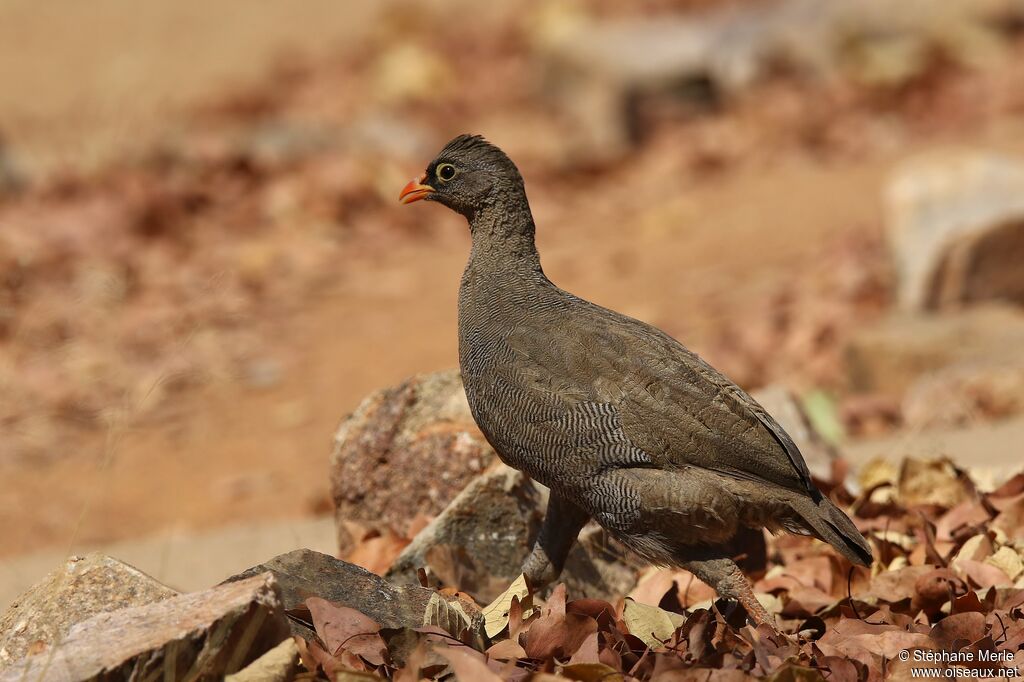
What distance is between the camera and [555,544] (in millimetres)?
4461

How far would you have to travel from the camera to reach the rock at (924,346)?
26.1 feet

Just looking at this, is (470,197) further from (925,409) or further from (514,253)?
(925,409)

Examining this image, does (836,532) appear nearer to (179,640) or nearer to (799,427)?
(799,427)

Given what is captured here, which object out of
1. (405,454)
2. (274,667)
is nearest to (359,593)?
(274,667)

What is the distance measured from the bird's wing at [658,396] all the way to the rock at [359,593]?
2.23 feet

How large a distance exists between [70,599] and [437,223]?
9490 millimetres

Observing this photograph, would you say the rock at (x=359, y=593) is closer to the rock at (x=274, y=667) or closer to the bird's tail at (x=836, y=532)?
the rock at (x=274, y=667)

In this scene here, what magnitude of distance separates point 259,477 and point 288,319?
2707 millimetres

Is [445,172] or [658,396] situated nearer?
[658,396]

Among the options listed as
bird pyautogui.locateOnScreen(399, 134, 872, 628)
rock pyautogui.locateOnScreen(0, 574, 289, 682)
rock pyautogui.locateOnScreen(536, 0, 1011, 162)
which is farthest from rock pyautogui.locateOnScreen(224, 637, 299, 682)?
rock pyautogui.locateOnScreen(536, 0, 1011, 162)

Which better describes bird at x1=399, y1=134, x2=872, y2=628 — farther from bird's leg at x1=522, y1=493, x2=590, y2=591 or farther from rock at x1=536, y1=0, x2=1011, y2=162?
rock at x1=536, y1=0, x2=1011, y2=162

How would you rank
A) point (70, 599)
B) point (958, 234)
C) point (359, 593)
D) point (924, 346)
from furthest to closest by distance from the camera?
point (958, 234) < point (924, 346) < point (70, 599) < point (359, 593)

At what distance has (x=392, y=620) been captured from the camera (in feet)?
12.5

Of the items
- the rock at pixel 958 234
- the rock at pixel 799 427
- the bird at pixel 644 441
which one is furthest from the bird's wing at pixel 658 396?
the rock at pixel 958 234
